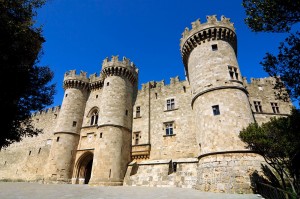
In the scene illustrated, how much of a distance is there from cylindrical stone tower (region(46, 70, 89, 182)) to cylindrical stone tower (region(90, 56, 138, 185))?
180 inches

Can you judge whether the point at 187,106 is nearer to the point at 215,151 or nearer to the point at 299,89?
the point at 215,151

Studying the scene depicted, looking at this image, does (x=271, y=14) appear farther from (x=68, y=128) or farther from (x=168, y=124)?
(x=68, y=128)

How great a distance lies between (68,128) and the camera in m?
20.8

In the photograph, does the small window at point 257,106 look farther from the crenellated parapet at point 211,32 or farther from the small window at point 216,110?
the small window at point 216,110

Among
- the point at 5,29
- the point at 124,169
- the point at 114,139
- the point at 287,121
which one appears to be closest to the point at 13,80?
the point at 5,29

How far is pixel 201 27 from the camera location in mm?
15922

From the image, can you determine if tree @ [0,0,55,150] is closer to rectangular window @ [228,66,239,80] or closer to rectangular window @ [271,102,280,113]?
rectangular window @ [228,66,239,80]

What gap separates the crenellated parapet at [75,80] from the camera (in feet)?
76.1

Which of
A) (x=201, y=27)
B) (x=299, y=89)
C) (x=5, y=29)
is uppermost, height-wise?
(x=201, y=27)

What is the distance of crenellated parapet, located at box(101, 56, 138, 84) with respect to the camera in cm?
2061

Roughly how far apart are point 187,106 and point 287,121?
9.54 metres

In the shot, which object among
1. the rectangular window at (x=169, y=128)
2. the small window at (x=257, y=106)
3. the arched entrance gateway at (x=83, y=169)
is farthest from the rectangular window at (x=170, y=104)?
the arched entrance gateway at (x=83, y=169)

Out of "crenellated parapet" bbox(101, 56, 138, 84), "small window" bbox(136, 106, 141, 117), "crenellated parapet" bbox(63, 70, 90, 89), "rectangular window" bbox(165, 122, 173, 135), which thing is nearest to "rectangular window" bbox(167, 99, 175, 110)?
"rectangular window" bbox(165, 122, 173, 135)

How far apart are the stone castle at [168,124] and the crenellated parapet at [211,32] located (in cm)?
8
